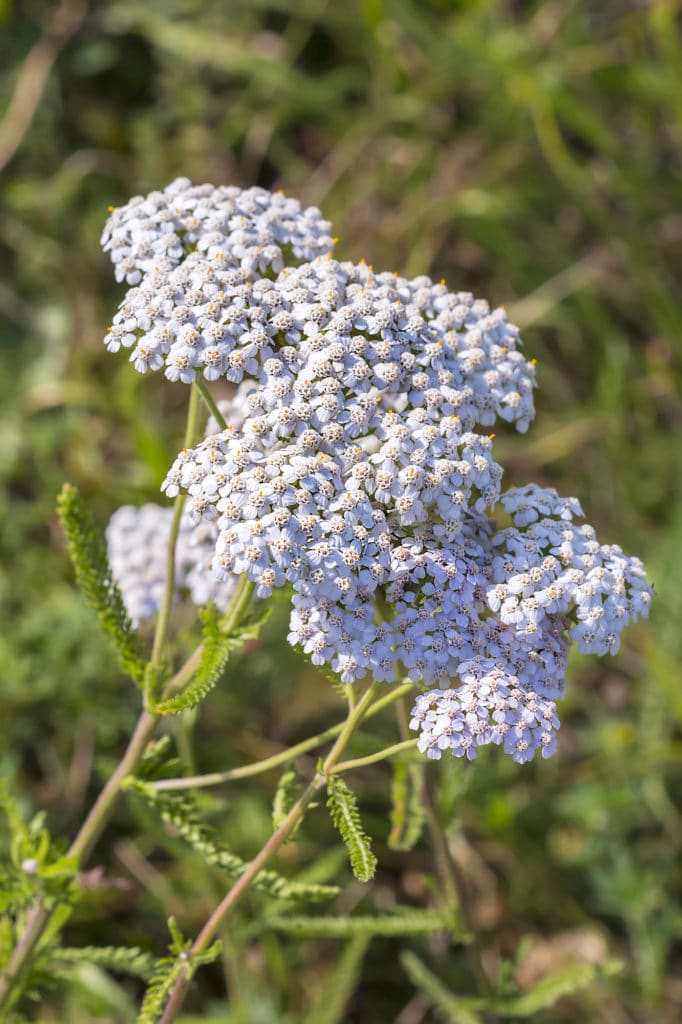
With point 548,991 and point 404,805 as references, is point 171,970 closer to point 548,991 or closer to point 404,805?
point 404,805

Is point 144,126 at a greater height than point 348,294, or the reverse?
point 144,126

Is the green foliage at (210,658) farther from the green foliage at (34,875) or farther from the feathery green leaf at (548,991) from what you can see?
the feathery green leaf at (548,991)

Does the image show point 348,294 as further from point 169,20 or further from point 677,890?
point 169,20

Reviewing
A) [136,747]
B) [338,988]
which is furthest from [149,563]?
[338,988]

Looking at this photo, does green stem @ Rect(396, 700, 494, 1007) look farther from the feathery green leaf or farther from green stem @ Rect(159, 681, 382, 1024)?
green stem @ Rect(159, 681, 382, 1024)

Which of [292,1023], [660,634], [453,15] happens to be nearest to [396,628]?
[292,1023]

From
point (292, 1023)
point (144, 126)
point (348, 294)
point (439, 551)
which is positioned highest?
point (144, 126)

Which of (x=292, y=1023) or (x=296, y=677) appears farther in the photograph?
(x=296, y=677)

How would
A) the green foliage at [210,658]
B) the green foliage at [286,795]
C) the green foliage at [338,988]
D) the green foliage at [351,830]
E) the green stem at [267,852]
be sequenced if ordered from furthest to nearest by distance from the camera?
the green foliage at [338,988]
the green foliage at [286,795]
the green stem at [267,852]
the green foliage at [210,658]
the green foliage at [351,830]

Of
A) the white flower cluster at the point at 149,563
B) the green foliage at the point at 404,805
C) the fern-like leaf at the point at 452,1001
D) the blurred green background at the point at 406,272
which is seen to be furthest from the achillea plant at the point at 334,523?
the blurred green background at the point at 406,272
